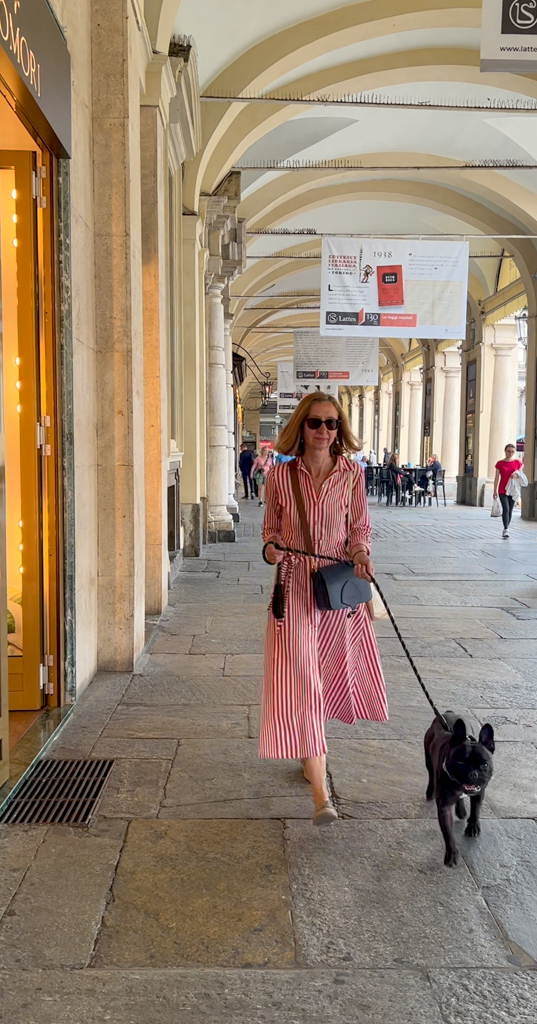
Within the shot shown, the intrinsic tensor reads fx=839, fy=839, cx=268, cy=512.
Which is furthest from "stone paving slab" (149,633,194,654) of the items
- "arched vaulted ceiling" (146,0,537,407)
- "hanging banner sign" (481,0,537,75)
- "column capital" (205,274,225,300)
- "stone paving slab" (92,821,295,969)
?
"column capital" (205,274,225,300)

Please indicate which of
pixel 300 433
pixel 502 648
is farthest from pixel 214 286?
pixel 300 433

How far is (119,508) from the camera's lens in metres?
5.13

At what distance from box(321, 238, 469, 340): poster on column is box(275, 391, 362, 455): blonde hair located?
936 cm

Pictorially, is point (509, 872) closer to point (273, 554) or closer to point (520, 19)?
point (273, 554)

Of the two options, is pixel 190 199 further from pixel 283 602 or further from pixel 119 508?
pixel 283 602

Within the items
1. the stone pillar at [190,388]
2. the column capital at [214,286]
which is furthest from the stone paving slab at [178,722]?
the column capital at [214,286]

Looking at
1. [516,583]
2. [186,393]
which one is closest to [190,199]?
[186,393]

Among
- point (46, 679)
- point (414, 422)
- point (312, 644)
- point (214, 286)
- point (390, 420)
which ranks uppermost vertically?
point (214, 286)

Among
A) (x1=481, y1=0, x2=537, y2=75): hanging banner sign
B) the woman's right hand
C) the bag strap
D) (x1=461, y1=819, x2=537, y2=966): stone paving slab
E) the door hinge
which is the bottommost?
(x1=461, y1=819, x2=537, y2=966): stone paving slab

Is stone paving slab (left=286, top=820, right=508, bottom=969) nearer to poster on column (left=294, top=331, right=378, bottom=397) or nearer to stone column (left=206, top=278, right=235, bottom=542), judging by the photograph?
stone column (left=206, top=278, right=235, bottom=542)

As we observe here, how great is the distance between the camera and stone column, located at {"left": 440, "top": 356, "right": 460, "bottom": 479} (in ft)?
87.6

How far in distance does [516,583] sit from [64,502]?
615 cm

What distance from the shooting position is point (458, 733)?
281 centimetres

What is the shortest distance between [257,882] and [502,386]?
825 inches
